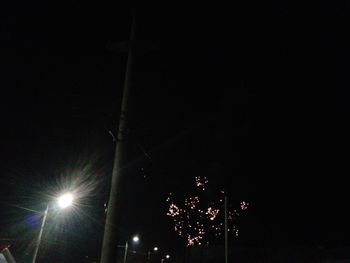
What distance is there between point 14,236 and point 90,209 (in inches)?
345

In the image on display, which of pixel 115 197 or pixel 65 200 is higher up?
pixel 65 200

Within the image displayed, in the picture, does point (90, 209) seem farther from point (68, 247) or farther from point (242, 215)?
point (242, 215)

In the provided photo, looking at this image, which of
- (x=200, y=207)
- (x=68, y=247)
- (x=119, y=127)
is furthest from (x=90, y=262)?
(x=119, y=127)

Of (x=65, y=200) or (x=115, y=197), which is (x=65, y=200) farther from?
(x=115, y=197)

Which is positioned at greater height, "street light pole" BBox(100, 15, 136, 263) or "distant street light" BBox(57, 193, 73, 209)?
"distant street light" BBox(57, 193, 73, 209)

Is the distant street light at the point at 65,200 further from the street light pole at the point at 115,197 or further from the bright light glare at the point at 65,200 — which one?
the street light pole at the point at 115,197

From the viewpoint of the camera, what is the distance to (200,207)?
135ft

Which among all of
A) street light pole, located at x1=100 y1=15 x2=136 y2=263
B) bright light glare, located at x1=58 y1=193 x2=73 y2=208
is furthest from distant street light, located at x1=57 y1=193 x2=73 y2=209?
street light pole, located at x1=100 y1=15 x2=136 y2=263

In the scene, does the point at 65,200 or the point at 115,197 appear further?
the point at 65,200

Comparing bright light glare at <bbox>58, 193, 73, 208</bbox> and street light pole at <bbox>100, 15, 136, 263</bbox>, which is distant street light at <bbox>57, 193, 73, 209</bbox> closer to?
bright light glare at <bbox>58, 193, 73, 208</bbox>

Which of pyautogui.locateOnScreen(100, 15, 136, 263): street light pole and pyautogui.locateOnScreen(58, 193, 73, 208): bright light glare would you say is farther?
pyautogui.locateOnScreen(58, 193, 73, 208): bright light glare

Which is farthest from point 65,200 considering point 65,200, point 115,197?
point 115,197

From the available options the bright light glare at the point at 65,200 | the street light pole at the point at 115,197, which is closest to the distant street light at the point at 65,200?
the bright light glare at the point at 65,200

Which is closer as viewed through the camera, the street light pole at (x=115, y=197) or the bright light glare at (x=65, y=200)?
the street light pole at (x=115, y=197)
